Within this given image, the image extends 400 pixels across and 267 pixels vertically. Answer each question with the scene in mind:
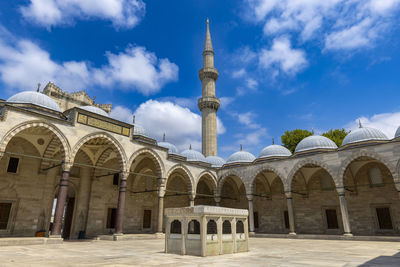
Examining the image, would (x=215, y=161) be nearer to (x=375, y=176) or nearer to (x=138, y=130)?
(x=138, y=130)

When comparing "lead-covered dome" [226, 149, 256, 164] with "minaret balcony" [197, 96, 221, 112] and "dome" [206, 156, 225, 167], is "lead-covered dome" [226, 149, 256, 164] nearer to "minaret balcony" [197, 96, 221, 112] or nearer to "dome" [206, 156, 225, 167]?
"dome" [206, 156, 225, 167]

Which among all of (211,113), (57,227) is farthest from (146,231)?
(211,113)

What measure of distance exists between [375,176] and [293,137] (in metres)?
11.3

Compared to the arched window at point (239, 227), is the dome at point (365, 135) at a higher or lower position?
higher

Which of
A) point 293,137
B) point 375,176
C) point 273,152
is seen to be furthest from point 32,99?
point 293,137

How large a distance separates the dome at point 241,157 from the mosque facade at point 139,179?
10cm

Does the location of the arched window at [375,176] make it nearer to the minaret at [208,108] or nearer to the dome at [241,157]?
the dome at [241,157]

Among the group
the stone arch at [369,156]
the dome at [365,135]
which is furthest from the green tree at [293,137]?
the stone arch at [369,156]

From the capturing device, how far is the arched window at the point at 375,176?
17.3 meters

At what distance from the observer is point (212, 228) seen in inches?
297

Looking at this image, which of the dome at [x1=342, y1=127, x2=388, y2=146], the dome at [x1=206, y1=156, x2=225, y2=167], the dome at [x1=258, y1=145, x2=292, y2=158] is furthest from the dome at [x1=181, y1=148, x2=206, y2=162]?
the dome at [x1=342, y1=127, x2=388, y2=146]

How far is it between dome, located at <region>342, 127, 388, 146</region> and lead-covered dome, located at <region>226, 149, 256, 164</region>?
807 centimetres

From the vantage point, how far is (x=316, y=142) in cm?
1878

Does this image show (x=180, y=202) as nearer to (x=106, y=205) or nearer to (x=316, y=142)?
(x=106, y=205)
